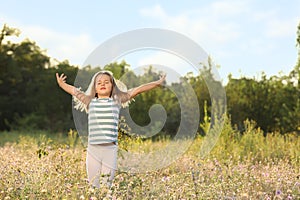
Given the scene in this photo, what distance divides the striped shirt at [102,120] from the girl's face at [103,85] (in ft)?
0.23

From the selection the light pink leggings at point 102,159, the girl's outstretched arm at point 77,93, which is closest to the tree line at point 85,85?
the girl's outstretched arm at point 77,93

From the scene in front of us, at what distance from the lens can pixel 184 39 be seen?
5023mm

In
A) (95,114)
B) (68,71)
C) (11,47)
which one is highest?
(11,47)

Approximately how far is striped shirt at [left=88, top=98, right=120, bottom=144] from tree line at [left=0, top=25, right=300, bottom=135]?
46 centimetres

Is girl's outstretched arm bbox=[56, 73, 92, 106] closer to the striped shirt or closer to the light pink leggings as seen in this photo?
the striped shirt

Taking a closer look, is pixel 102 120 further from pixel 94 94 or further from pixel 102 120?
pixel 94 94

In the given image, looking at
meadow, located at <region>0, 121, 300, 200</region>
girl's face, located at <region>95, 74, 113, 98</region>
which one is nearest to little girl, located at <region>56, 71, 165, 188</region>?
girl's face, located at <region>95, 74, 113, 98</region>

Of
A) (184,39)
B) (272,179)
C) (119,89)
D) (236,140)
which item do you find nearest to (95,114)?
(119,89)

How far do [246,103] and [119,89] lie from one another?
10.2m

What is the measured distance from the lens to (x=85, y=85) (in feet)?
15.9

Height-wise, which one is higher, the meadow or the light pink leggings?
the light pink leggings

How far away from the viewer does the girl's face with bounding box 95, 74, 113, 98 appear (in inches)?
177

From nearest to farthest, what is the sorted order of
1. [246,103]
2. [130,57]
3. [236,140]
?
[130,57], [236,140], [246,103]

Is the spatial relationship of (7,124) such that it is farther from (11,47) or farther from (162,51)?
(162,51)
